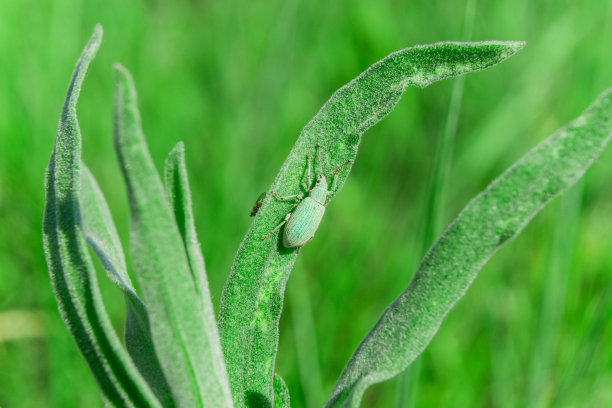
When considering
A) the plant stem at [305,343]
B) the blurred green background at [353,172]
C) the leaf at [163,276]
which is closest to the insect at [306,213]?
the leaf at [163,276]

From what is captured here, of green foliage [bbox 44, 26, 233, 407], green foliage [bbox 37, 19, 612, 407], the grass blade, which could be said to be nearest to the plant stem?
the grass blade

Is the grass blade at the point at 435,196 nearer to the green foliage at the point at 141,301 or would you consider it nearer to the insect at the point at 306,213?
the insect at the point at 306,213

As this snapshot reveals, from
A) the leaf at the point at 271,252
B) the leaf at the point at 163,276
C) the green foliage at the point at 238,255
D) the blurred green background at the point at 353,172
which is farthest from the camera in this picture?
the blurred green background at the point at 353,172

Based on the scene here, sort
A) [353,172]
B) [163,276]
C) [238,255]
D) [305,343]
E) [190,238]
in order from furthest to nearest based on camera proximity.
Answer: [353,172], [305,343], [238,255], [190,238], [163,276]

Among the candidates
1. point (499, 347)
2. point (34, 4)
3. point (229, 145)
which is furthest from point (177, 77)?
point (499, 347)

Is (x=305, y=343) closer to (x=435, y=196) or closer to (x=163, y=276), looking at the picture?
(x=435, y=196)

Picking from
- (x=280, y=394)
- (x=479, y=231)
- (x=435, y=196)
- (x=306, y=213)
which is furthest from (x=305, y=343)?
(x=479, y=231)
